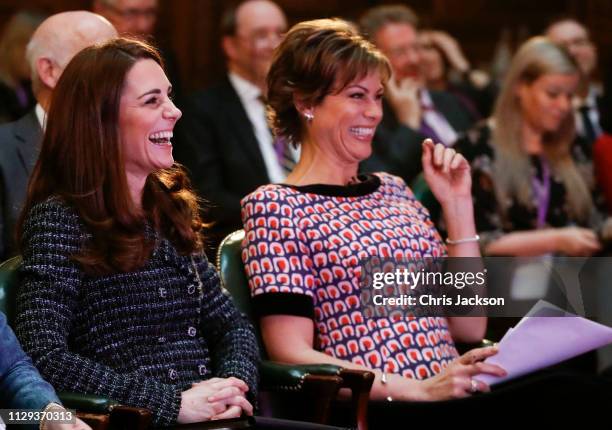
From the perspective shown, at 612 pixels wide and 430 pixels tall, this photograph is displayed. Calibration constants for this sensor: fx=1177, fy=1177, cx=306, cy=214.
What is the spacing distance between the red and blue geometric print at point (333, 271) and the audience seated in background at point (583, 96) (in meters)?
1.73

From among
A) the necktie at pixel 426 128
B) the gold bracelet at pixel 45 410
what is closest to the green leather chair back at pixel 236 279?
the gold bracelet at pixel 45 410

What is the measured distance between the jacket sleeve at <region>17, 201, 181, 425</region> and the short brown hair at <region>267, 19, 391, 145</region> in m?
0.85

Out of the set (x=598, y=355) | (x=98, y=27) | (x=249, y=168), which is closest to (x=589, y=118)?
(x=249, y=168)

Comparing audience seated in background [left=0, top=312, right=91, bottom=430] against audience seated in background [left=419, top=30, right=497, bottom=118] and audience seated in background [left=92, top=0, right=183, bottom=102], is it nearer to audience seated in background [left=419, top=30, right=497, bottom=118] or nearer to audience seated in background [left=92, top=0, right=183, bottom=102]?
audience seated in background [left=92, top=0, right=183, bottom=102]

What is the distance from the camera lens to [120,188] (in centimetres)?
247

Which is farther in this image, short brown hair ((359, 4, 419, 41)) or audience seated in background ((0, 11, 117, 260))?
short brown hair ((359, 4, 419, 41))

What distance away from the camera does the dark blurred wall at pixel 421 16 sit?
6.03 metres

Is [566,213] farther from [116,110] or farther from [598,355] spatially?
[116,110]

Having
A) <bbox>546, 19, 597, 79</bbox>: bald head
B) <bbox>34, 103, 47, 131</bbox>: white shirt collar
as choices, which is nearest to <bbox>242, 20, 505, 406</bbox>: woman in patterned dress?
<bbox>34, 103, 47, 131</bbox>: white shirt collar

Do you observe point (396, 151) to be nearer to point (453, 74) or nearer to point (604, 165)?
point (604, 165)

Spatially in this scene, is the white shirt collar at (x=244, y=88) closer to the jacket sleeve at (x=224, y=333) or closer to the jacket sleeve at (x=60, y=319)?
the jacket sleeve at (x=224, y=333)

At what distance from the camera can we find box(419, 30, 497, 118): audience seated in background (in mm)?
5902

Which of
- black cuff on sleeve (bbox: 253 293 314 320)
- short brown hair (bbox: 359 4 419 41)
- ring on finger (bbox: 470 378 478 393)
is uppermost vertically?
short brown hair (bbox: 359 4 419 41)

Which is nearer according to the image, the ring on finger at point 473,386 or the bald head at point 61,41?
the ring on finger at point 473,386
